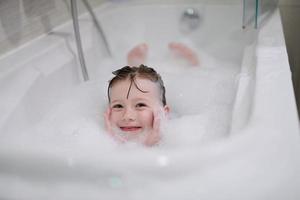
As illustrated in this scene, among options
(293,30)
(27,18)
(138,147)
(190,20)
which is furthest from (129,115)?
(293,30)

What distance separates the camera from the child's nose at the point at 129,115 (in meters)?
0.99

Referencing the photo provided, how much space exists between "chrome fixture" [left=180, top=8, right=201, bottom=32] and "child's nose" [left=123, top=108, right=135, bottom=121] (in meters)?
0.85

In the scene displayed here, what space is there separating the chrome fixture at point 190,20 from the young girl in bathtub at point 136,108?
2.32 feet

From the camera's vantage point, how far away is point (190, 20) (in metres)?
1.74

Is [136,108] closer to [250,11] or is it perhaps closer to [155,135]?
[155,135]

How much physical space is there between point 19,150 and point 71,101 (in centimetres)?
66

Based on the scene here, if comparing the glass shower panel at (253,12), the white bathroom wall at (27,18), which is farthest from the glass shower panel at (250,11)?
the white bathroom wall at (27,18)

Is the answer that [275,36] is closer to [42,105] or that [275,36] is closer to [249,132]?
[249,132]

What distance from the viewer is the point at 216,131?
99 centimetres

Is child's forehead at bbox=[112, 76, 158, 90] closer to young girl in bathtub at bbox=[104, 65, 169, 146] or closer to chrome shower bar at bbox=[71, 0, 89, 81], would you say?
young girl in bathtub at bbox=[104, 65, 169, 146]

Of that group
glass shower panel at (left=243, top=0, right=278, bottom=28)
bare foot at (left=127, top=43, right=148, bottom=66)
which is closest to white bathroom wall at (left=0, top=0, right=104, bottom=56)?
bare foot at (left=127, top=43, right=148, bottom=66)

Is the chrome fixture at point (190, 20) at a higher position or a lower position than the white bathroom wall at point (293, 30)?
higher

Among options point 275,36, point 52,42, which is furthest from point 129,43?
point 275,36

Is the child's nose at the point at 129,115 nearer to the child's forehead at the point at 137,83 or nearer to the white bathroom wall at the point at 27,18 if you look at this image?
the child's forehead at the point at 137,83
